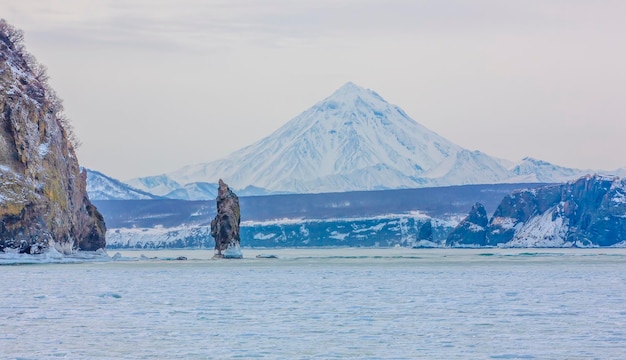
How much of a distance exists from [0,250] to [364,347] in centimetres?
9794

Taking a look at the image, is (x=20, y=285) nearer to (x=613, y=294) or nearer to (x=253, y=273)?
(x=253, y=273)

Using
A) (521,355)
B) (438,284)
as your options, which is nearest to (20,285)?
(438,284)

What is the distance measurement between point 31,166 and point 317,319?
89.7 m

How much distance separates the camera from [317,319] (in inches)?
2447

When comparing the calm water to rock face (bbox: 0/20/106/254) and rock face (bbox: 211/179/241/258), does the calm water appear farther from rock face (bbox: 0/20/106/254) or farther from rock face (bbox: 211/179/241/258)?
rock face (bbox: 211/179/241/258)

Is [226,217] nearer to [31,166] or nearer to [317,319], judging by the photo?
[31,166]

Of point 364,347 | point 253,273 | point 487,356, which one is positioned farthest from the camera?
point 253,273

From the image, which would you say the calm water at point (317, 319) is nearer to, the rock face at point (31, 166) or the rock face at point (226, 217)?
the rock face at point (31, 166)

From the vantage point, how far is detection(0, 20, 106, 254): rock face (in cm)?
13975

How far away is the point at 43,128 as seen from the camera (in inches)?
5974

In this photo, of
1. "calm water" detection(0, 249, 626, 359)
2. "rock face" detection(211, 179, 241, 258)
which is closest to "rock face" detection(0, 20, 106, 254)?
"rock face" detection(211, 179, 241, 258)

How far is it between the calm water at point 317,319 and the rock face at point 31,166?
37689 mm

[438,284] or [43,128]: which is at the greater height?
[43,128]

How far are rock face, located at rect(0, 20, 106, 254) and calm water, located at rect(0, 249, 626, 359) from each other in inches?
1484
